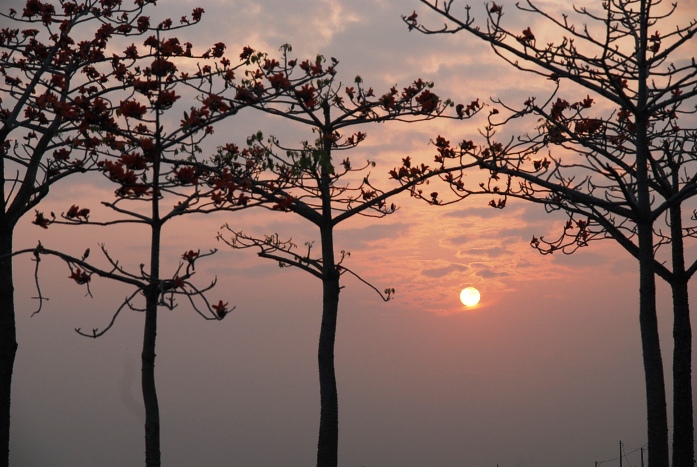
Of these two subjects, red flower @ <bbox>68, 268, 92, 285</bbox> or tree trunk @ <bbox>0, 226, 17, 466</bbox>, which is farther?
tree trunk @ <bbox>0, 226, 17, 466</bbox>

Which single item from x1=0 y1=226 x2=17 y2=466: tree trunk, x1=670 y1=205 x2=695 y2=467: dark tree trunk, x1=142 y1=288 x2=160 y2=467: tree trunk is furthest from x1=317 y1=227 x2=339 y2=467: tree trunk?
x1=670 y1=205 x2=695 y2=467: dark tree trunk

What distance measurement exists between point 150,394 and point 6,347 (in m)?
4.05

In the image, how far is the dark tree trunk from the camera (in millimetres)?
15266

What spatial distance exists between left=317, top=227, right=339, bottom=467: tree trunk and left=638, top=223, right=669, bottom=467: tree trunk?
18.9ft

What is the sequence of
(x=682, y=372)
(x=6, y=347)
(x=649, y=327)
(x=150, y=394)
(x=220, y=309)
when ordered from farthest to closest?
(x=682, y=372) < (x=6, y=347) < (x=649, y=327) < (x=150, y=394) < (x=220, y=309)

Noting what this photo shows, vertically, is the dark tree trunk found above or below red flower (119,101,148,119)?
below

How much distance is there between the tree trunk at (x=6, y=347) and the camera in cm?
1312

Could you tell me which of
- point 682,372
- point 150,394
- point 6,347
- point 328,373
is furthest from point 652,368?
point 6,347

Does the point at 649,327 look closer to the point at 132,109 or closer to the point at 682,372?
the point at 682,372

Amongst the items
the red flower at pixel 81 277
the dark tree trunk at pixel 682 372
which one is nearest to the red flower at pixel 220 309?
the red flower at pixel 81 277

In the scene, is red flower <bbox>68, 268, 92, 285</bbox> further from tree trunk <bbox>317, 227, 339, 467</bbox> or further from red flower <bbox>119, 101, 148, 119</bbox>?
tree trunk <bbox>317, 227, 339, 467</bbox>

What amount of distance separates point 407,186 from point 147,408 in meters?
6.37

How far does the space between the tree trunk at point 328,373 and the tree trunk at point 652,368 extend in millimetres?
5774

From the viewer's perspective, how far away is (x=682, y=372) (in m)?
15.4
